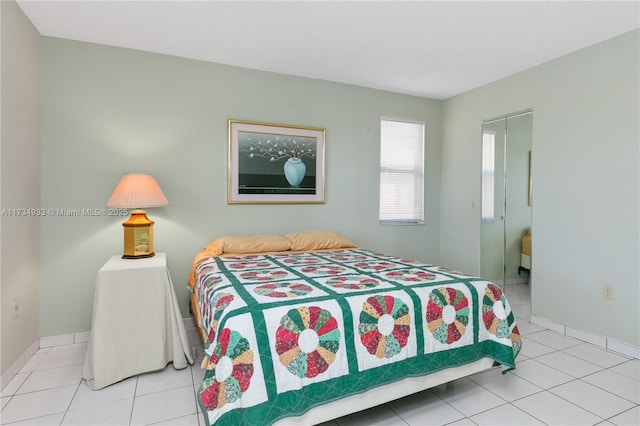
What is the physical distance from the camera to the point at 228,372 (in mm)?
1511

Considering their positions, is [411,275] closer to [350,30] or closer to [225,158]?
[350,30]

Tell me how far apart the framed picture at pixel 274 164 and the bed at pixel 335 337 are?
3.92 feet

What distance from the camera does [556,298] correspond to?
3256mm

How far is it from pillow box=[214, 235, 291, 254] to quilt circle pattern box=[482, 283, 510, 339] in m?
1.79

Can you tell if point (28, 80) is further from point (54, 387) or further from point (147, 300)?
point (54, 387)

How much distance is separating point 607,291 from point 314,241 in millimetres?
2446

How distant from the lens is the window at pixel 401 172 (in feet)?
14.0

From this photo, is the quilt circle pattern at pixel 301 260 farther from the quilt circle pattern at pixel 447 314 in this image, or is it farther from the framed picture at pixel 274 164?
the quilt circle pattern at pixel 447 314

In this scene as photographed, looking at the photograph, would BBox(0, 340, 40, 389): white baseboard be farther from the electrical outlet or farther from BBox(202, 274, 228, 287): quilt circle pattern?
the electrical outlet

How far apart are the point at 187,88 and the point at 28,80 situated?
1138mm

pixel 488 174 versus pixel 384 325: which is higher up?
pixel 488 174

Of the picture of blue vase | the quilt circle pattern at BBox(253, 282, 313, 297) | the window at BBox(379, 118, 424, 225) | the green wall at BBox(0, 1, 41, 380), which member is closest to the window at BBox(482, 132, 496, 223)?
the window at BBox(379, 118, 424, 225)

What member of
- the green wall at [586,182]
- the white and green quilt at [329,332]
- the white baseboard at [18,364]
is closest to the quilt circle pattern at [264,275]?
the white and green quilt at [329,332]

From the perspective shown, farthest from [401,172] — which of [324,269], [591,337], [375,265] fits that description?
[591,337]
